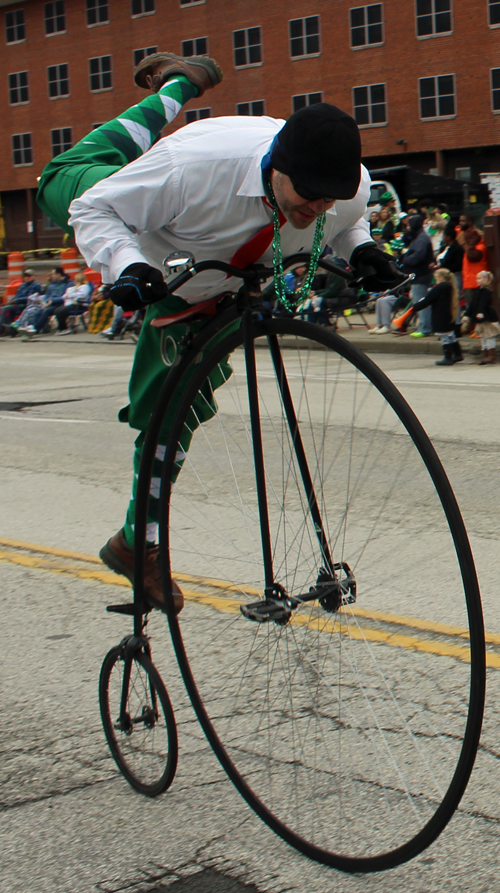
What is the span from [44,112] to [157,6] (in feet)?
31.4

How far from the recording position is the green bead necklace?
2543mm

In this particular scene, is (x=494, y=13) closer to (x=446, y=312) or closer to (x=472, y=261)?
(x=472, y=261)

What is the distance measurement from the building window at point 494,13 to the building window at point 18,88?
2723cm

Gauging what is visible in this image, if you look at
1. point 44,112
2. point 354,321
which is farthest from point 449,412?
point 44,112

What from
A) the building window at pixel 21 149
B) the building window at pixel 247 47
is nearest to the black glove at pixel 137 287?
the building window at pixel 247 47

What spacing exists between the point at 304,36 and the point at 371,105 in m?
4.58

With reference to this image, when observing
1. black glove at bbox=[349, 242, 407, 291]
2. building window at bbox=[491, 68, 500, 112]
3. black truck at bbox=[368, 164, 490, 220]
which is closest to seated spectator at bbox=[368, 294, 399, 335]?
black truck at bbox=[368, 164, 490, 220]

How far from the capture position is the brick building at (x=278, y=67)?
41906mm

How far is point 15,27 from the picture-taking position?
56125 millimetres

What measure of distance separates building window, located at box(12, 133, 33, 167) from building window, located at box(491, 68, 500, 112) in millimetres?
27150

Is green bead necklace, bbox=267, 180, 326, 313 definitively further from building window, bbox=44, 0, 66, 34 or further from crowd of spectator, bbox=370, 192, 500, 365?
building window, bbox=44, 0, 66, 34

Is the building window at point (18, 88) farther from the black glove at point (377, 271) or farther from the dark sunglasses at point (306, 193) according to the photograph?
the dark sunglasses at point (306, 193)

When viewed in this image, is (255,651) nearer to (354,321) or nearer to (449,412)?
(449,412)

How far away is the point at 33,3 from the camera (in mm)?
54719
